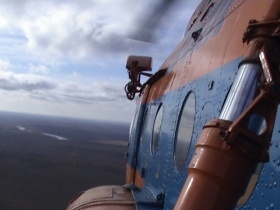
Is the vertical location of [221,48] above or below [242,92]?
above

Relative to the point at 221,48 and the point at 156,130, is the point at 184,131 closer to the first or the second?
the point at 221,48

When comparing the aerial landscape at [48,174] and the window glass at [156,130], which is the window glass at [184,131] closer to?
the window glass at [156,130]

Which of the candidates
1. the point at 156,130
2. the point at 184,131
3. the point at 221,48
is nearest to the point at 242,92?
the point at 221,48

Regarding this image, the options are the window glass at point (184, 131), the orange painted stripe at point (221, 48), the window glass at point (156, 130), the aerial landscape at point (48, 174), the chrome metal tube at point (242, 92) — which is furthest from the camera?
the aerial landscape at point (48, 174)

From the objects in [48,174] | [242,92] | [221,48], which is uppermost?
[221,48]

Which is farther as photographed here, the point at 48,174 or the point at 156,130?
the point at 48,174

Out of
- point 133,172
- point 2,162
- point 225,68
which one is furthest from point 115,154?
point 225,68

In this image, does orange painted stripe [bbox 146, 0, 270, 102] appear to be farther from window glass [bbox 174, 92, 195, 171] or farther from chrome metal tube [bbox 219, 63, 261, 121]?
chrome metal tube [bbox 219, 63, 261, 121]

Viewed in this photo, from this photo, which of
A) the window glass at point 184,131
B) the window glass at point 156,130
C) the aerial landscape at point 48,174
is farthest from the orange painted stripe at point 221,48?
the aerial landscape at point 48,174

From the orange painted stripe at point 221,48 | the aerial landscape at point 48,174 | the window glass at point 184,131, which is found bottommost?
the aerial landscape at point 48,174

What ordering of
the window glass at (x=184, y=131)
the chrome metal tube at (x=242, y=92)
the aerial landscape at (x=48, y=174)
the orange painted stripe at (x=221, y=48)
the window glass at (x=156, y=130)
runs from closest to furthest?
the chrome metal tube at (x=242, y=92) < the orange painted stripe at (x=221, y=48) < the window glass at (x=184, y=131) < the window glass at (x=156, y=130) < the aerial landscape at (x=48, y=174)
